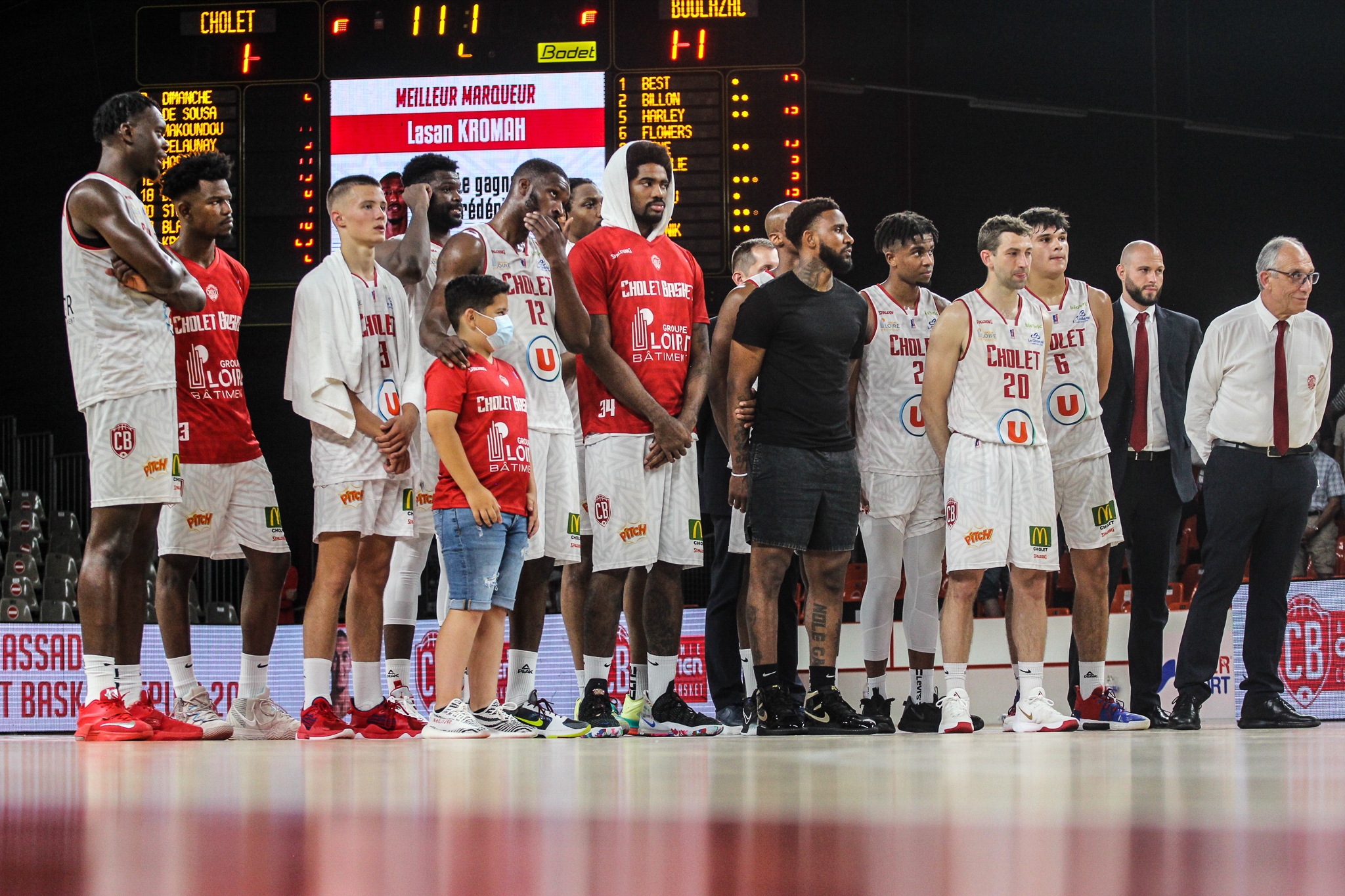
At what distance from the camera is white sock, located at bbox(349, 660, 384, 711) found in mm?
4449

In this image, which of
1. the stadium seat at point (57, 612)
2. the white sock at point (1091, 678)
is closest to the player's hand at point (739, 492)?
the white sock at point (1091, 678)

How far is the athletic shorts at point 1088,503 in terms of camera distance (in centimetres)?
502

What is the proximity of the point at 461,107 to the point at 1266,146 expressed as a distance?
5586 millimetres

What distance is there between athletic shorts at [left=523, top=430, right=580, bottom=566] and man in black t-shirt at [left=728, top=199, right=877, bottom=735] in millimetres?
561

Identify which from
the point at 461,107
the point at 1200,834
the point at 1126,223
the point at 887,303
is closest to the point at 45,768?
the point at 1200,834

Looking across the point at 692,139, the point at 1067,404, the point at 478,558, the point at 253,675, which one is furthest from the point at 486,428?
the point at 692,139

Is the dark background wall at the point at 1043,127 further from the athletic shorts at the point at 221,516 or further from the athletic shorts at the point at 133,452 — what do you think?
the athletic shorts at the point at 133,452

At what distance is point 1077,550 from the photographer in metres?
5.10

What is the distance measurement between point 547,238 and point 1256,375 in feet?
8.71

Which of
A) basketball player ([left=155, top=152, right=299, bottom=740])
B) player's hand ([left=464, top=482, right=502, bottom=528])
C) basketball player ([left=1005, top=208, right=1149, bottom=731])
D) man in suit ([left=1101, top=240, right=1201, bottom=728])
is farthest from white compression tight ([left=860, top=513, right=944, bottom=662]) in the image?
basketball player ([left=155, top=152, right=299, bottom=740])

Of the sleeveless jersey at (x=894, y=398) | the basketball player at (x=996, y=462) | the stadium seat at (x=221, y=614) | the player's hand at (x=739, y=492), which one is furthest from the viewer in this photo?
the stadium seat at (x=221, y=614)

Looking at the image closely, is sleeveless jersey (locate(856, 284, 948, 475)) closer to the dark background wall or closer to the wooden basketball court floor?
the wooden basketball court floor

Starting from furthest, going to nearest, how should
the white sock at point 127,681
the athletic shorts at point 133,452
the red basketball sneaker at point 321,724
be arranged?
the red basketball sneaker at point 321,724 < the white sock at point 127,681 < the athletic shorts at point 133,452

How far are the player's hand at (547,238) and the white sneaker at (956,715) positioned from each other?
6.26 ft
